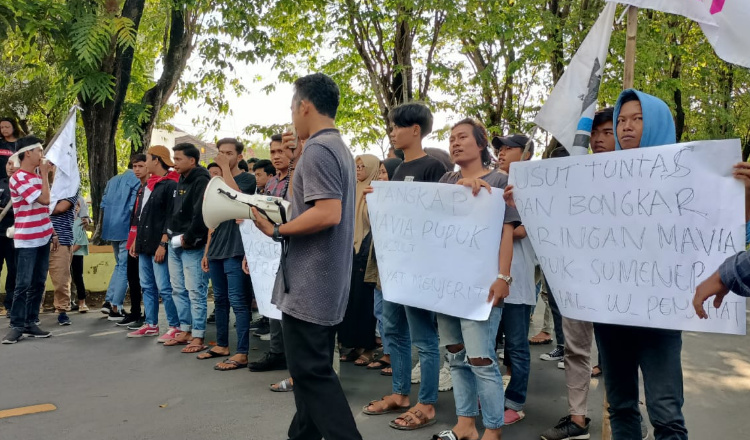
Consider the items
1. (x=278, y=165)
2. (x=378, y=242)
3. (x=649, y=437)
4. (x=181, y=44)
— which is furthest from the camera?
(x=181, y=44)

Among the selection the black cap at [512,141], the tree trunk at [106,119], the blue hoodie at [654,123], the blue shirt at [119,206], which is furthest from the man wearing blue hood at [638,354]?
the tree trunk at [106,119]

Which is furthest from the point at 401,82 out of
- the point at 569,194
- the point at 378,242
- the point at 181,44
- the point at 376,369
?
the point at 569,194

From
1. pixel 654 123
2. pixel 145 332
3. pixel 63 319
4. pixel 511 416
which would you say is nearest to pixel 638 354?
pixel 654 123

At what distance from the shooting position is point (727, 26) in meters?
3.30

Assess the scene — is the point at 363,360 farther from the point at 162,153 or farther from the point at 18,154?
the point at 18,154

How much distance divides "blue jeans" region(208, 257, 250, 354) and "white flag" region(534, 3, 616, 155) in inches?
140

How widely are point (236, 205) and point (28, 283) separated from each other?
496 centimetres

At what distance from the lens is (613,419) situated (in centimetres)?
305

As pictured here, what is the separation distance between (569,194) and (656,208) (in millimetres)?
479

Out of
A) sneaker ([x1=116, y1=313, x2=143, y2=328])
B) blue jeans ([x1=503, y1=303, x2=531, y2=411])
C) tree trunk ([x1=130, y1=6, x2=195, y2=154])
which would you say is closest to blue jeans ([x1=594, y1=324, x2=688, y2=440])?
blue jeans ([x1=503, y1=303, x2=531, y2=411])

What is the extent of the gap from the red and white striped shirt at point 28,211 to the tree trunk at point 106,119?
12.3 feet

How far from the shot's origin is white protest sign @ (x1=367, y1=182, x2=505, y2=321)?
392 cm

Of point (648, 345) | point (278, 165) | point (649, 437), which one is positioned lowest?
point (649, 437)

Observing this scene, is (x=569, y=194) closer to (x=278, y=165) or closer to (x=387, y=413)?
(x=387, y=413)
